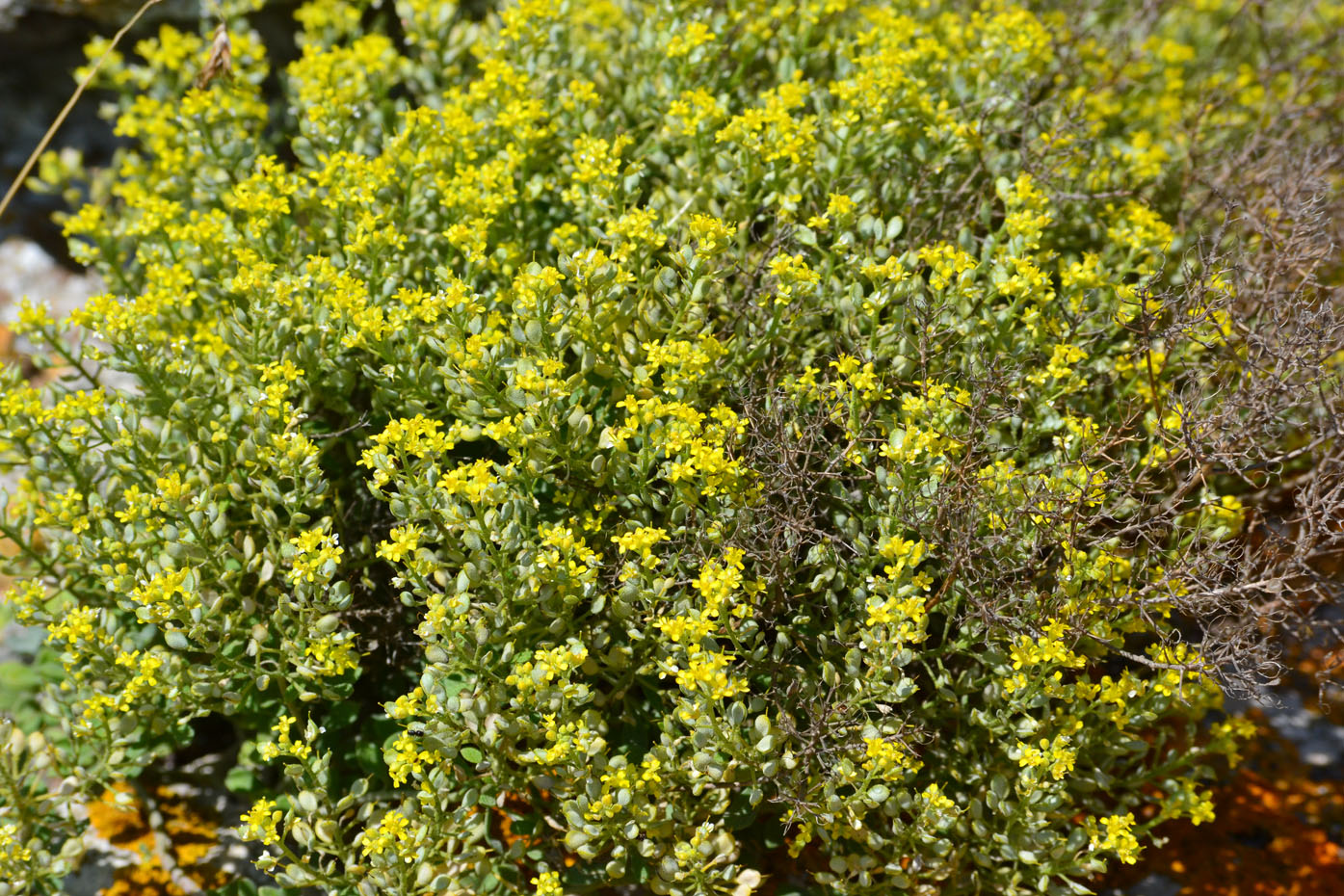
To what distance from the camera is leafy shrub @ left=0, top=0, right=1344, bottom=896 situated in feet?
7.82

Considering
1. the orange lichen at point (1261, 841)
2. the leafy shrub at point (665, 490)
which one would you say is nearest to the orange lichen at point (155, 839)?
the leafy shrub at point (665, 490)

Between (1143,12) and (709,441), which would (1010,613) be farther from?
(1143,12)

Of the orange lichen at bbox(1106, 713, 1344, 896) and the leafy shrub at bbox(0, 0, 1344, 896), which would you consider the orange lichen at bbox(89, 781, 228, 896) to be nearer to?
the leafy shrub at bbox(0, 0, 1344, 896)

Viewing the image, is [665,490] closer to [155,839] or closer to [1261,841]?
[155,839]

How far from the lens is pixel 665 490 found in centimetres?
257

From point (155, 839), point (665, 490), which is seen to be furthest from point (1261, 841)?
point (155, 839)

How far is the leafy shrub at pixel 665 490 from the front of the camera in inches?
93.8

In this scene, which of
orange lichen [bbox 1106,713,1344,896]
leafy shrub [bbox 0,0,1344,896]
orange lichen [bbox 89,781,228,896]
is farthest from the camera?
orange lichen [bbox 1106,713,1344,896]

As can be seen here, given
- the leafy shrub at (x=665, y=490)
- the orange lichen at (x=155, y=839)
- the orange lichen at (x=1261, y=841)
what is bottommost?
the orange lichen at (x=1261, y=841)

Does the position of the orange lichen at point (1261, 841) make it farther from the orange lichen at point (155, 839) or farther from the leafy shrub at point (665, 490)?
the orange lichen at point (155, 839)

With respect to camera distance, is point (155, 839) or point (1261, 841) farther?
point (1261, 841)

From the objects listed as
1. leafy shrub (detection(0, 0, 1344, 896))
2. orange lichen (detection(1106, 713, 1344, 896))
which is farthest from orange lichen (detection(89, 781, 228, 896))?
orange lichen (detection(1106, 713, 1344, 896))

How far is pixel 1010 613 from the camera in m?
2.54

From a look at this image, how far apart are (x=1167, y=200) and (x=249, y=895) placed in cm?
358
